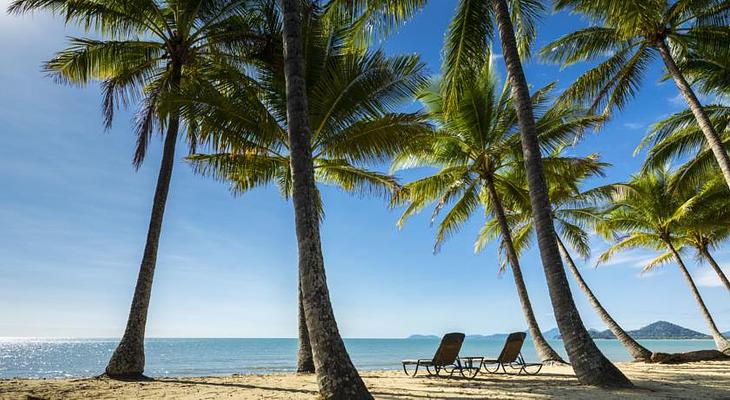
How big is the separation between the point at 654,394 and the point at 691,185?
39.7 ft

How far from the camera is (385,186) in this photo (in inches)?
497


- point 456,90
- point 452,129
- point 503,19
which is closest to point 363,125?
point 456,90

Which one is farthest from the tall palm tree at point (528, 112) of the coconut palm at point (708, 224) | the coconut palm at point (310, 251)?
the coconut palm at point (708, 224)

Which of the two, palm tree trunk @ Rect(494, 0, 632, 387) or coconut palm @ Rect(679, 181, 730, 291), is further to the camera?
coconut palm @ Rect(679, 181, 730, 291)

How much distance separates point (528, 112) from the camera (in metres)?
8.10

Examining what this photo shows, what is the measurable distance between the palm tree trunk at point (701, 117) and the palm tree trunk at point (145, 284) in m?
11.8

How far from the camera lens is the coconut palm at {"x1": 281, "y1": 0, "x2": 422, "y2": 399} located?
5.00 m

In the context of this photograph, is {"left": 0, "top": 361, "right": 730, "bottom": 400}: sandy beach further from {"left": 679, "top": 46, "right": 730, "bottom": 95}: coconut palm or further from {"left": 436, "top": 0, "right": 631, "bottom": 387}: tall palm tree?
{"left": 679, "top": 46, "right": 730, "bottom": 95}: coconut palm

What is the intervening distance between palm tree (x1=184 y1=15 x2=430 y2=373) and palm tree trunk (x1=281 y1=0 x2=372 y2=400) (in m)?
3.09

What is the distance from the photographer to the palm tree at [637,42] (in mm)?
10336

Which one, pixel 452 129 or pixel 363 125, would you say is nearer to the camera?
pixel 363 125

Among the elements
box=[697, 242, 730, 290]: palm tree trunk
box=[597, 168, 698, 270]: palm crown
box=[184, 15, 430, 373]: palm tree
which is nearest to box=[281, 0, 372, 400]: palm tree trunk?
box=[184, 15, 430, 373]: palm tree

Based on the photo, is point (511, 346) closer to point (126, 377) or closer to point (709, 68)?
point (126, 377)

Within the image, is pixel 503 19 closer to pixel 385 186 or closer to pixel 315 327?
pixel 385 186
